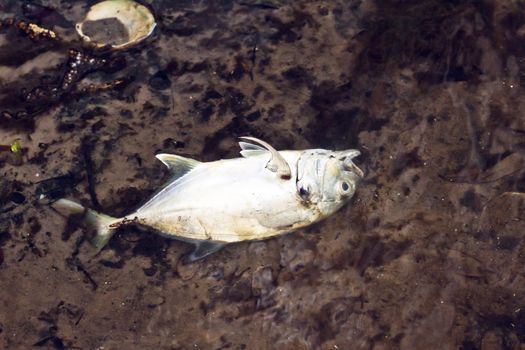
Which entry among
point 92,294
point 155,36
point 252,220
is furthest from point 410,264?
point 155,36

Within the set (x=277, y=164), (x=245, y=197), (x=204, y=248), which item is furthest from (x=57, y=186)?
(x=277, y=164)

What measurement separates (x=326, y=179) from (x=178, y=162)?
1.20 m

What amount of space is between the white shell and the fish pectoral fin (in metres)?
1.85

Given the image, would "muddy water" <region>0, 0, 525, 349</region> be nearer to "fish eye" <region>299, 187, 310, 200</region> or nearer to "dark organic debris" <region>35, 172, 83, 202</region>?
"dark organic debris" <region>35, 172, 83, 202</region>

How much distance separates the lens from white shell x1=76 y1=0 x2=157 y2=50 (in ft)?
12.9

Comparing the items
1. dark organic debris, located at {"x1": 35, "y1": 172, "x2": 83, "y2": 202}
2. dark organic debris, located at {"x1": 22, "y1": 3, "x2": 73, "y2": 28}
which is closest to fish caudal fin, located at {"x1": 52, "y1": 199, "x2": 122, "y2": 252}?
dark organic debris, located at {"x1": 35, "y1": 172, "x2": 83, "y2": 202}

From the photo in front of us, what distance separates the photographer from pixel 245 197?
344 cm

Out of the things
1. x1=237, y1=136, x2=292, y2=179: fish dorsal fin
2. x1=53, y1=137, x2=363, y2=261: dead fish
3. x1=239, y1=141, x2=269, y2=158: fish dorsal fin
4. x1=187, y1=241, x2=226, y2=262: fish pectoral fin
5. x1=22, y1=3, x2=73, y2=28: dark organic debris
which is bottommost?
x1=187, y1=241, x2=226, y2=262: fish pectoral fin

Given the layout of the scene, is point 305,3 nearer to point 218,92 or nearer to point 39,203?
point 218,92

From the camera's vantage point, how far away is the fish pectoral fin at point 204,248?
3.59 meters

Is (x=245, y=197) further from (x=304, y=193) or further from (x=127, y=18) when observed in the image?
(x=127, y=18)

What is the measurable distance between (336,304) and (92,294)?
2048 mm

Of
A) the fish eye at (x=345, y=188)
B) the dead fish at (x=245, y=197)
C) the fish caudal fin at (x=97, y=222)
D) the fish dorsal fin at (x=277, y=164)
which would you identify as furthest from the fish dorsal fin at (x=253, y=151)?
the fish caudal fin at (x=97, y=222)

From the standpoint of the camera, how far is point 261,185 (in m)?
3.44
